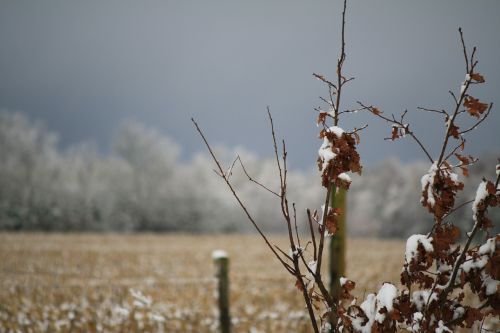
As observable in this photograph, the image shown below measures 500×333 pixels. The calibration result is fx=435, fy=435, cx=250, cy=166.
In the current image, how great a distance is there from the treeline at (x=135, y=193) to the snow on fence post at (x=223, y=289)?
35.4 m

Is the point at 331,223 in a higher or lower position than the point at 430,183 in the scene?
lower

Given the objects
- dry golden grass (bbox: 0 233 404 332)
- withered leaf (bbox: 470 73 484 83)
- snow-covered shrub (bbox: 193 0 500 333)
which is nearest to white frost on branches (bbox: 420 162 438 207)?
snow-covered shrub (bbox: 193 0 500 333)

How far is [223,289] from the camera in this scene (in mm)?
4699

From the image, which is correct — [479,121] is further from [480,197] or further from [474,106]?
[480,197]

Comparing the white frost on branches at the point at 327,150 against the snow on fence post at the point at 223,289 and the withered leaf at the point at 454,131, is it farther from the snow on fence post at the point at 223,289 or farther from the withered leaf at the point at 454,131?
the snow on fence post at the point at 223,289

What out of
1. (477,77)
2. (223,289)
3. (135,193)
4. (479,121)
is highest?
(135,193)

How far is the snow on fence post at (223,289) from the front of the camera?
4703 mm

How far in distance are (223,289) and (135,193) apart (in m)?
43.3

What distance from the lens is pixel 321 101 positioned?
207cm

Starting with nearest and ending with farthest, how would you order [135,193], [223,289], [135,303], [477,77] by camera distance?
1. [477,77]
2. [135,303]
3. [223,289]
4. [135,193]

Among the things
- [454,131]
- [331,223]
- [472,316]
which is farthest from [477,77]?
[472,316]

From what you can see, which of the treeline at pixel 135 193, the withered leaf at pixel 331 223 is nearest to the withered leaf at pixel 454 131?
the withered leaf at pixel 331 223

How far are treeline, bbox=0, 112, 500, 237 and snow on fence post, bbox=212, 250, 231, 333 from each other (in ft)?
116

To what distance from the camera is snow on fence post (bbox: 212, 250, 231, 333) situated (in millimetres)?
4703
